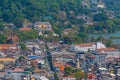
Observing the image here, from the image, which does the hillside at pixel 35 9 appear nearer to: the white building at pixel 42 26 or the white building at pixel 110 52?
the white building at pixel 42 26

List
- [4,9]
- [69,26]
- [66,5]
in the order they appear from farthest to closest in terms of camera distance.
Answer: [66,5], [4,9], [69,26]

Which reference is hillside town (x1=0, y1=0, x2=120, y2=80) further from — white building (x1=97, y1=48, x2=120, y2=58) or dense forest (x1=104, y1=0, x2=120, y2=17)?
A: dense forest (x1=104, y1=0, x2=120, y2=17)

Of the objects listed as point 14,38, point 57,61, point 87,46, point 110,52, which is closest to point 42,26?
point 14,38

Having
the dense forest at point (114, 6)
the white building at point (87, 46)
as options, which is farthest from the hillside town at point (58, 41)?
the dense forest at point (114, 6)

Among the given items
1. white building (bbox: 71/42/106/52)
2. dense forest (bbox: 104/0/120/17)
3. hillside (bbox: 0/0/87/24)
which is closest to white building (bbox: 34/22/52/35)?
hillside (bbox: 0/0/87/24)

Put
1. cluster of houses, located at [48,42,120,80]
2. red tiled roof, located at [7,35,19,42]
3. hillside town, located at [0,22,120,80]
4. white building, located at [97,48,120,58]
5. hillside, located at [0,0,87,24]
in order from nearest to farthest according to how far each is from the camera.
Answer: hillside town, located at [0,22,120,80], cluster of houses, located at [48,42,120,80], white building, located at [97,48,120,58], red tiled roof, located at [7,35,19,42], hillside, located at [0,0,87,24]

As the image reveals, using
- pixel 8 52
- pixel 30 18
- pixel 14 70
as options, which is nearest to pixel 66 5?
pixel 30 18

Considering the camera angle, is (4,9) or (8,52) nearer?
(8,52)

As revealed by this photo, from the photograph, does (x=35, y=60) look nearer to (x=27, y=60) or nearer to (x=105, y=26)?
(x=27, y=60)

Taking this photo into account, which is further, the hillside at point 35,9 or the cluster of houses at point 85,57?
the hillside at point 35,9
